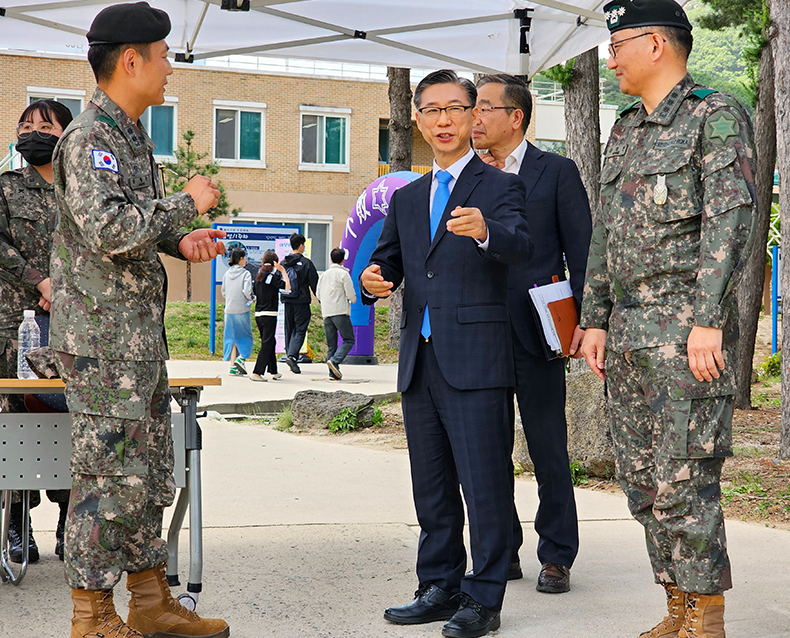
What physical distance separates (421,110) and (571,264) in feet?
3.37

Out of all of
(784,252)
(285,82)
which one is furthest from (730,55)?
(784,252)

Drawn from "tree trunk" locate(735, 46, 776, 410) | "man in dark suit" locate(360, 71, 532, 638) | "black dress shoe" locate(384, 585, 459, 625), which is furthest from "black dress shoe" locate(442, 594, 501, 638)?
"tree trunk" locate(735, 46, 776, 410)

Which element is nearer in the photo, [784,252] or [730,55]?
[784,252]

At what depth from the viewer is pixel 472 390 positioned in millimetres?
3326

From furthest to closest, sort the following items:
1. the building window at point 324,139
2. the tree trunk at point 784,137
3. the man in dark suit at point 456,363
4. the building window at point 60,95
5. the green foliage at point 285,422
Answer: the building window at point 324,139
the building window at point 60,95
the green foliage at point 285,422
the tree trunk at point 784,137
the man in dark suit at point 456,363

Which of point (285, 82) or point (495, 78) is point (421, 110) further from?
point (285, 82)

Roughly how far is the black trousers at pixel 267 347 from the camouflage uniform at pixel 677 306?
394 inches

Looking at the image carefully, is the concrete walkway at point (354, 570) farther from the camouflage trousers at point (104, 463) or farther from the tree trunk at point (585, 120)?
the tree trunk at point (585, 120)

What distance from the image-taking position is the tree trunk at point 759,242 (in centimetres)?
961

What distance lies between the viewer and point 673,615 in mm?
2994

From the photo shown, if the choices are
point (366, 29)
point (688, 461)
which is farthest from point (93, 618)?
point (366, 29)

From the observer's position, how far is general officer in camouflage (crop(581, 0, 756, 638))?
2770 mm

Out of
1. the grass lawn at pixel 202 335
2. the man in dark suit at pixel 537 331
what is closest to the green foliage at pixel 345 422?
the man in dark suit at pixel 537 331

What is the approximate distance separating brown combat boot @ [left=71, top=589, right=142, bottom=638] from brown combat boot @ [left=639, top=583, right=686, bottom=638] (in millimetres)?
1765
